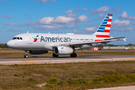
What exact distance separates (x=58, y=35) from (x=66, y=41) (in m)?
1.88

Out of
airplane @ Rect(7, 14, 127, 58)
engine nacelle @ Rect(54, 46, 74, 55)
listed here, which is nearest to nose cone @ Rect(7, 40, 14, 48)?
airplane @ Rect(7, 14, 127, 58)

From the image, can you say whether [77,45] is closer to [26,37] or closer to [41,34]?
[41,34]

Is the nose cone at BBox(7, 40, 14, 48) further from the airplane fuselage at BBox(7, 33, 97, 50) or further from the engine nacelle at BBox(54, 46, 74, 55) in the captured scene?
the engine nacelle at BBox(54, 46, 74, 55)

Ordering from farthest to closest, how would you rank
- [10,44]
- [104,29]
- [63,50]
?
[104,29]
[63,50]
[10,44]

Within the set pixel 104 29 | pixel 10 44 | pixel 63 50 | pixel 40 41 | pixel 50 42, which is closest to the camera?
pixel 10 44

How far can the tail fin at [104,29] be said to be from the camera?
38.9 meters

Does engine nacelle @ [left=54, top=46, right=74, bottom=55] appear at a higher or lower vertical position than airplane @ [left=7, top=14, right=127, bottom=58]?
lower

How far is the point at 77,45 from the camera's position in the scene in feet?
105

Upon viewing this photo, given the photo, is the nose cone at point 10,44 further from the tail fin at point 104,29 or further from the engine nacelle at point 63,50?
the tail fin at point 104,29

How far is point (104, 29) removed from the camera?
39.1 meters

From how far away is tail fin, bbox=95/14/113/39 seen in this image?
3888cm

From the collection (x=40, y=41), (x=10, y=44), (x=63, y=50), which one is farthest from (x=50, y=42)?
(x=10, y=44)

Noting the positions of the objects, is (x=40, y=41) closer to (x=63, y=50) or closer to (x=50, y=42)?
(x=50, y=42)

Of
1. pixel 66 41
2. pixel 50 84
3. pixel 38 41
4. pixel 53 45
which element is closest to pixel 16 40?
pixel 38 41
